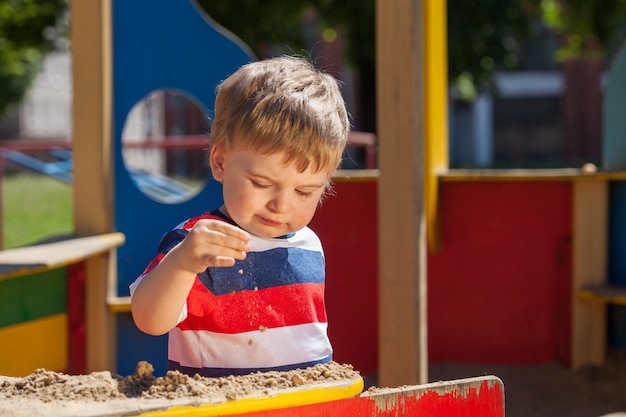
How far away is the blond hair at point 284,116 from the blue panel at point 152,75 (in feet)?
6.87

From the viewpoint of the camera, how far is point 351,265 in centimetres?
435

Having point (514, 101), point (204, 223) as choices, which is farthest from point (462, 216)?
point (514, 101)

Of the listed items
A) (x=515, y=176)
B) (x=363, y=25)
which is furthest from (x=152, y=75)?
(x=363, y=25)

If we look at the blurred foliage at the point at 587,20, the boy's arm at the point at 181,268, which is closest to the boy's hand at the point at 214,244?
the boy's arm at the point at 181,268

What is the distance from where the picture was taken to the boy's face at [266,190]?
1553 mm

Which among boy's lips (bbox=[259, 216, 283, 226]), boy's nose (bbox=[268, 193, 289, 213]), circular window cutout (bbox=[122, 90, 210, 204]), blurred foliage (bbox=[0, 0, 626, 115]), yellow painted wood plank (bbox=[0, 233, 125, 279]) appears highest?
blurred foliage (bbox=[0, 0, 626, 115])

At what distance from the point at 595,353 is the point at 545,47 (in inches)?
864

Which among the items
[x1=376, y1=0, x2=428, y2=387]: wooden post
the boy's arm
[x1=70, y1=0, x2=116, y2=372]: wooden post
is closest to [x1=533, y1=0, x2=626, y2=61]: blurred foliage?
[x1=376, y1=0, x2=428, y2=387]: wooden post

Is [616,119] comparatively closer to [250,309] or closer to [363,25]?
[250,309]

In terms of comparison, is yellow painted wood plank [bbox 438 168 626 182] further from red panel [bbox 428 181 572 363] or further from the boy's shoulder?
the boy's shoulder

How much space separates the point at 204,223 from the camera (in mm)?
1353

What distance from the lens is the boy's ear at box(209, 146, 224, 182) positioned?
1663 millimetres

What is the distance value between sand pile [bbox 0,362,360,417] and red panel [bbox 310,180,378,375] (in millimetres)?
2839

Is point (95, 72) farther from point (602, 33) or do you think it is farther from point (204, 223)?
point (602, 33)
